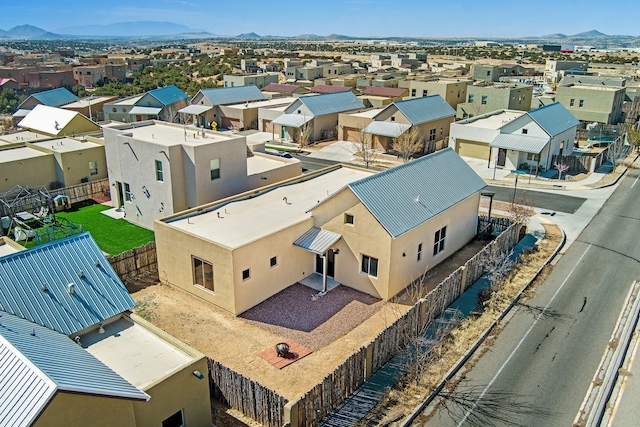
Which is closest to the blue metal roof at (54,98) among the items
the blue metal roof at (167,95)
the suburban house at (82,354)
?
the blue metal roof at (167,95)

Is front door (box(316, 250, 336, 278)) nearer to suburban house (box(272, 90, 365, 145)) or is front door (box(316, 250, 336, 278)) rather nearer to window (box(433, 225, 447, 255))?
window (box(433, 225, 447, 255))

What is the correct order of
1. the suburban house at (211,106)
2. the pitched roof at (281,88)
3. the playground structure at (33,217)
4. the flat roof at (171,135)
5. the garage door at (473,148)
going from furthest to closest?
1. the pitched roof at (281,88)
2. the suburban house at (211,106)
3. the garage door at (473,148)
4. the flat roof at (171,135)
5. the playground structure at (33,217)

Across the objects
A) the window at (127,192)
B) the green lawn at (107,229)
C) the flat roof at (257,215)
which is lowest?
the green lawn at (107,229)

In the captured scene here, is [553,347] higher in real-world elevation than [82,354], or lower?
lower

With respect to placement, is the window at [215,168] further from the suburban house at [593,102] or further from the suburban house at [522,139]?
the suburban house at [593,102]

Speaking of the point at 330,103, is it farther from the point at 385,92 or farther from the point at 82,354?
the point at 82,354

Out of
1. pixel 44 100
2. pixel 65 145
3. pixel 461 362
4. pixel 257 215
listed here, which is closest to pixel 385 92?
pixel 65 145

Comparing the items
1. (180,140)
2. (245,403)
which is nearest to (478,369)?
(245,403)
